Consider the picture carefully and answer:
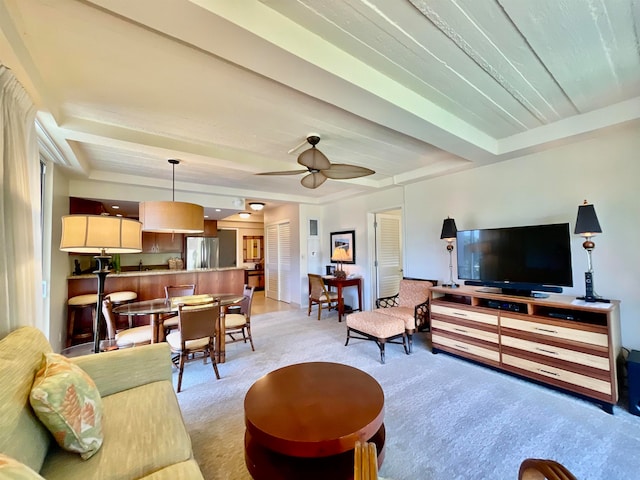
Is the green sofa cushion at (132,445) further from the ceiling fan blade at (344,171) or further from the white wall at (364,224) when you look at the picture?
the white wall at (364,224)

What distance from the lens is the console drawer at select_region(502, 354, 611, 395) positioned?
2.20m

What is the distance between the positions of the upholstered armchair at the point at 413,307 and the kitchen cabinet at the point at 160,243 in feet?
17.3

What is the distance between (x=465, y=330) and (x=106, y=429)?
10.7ft

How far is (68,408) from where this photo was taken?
1176 mm

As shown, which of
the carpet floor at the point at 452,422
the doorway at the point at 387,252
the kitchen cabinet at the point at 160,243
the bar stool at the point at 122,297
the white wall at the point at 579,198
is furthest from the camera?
the kitchen cabinet at the point at 160,243

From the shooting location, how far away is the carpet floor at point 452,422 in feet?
5.45

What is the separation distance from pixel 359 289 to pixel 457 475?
3943 mm

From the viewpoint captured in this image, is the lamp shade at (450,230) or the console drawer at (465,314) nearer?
the console drawer at (465,314)

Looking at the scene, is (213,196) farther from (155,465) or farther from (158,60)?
(155,465)

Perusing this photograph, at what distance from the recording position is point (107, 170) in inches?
158

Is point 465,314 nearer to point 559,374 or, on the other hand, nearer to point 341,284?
point 559,374

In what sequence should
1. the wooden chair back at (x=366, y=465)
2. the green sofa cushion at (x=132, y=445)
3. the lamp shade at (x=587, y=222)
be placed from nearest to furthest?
1. the wooden chair back at (x=366, y=465)
2. the green sofa cushion at (x=132, y=445)
3. the lamp shade at (x=587, y=222)

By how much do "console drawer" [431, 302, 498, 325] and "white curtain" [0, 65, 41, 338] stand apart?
375 centimetres

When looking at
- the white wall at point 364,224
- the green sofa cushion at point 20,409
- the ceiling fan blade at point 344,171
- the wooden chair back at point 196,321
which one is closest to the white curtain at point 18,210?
the green sofa cushion at point 20,409
